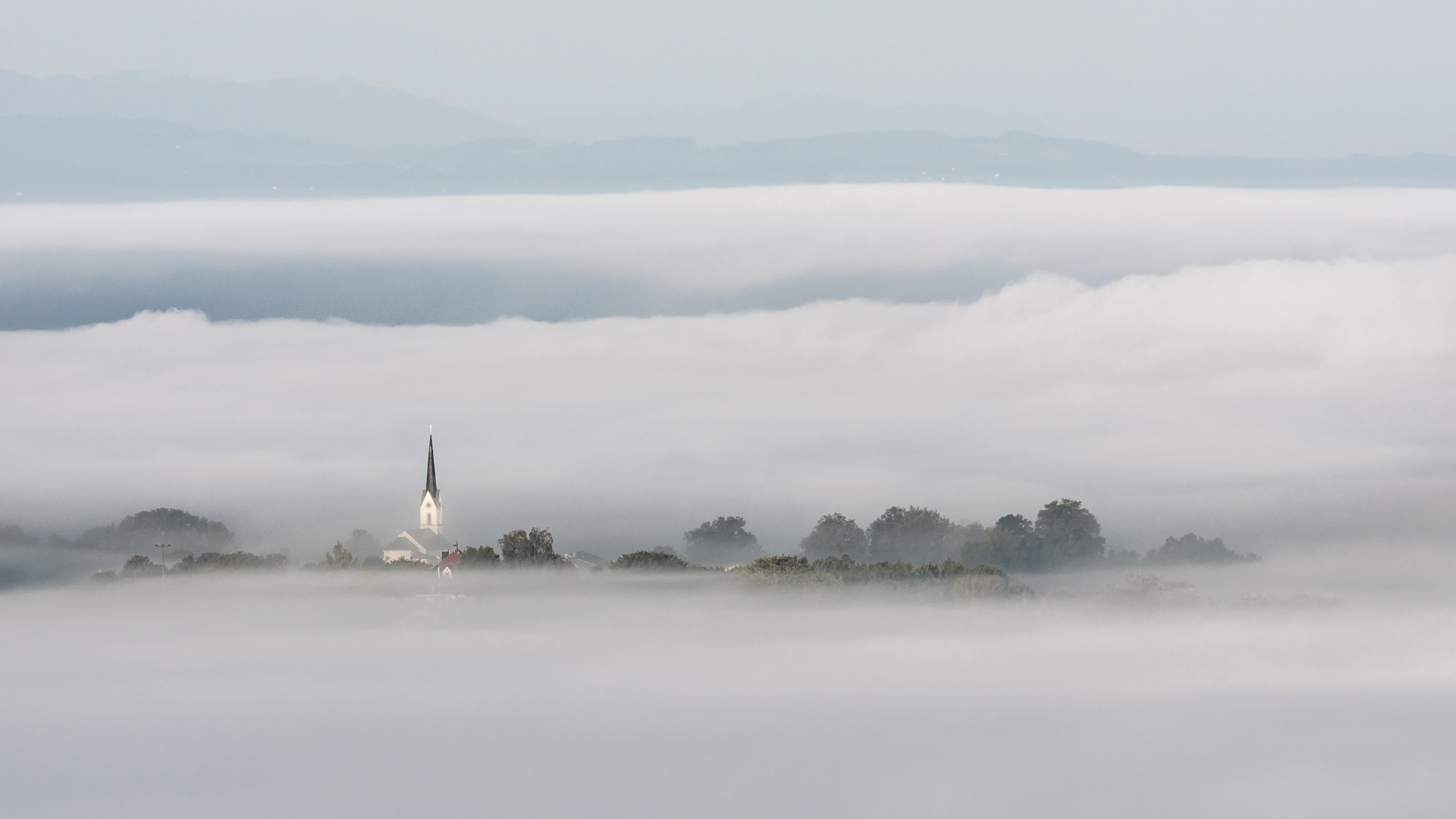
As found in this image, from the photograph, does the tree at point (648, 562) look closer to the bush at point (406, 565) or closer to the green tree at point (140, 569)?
the bush at point (406, 565)

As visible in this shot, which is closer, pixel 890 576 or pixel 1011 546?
pixel 890 576

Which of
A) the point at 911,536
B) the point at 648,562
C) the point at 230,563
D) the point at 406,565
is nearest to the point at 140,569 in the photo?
the point at 230,563

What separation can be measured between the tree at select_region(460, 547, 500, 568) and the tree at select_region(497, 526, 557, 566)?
193cm

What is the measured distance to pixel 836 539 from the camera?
170 metres

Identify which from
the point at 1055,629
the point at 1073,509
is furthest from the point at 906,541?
the point at 1055,629

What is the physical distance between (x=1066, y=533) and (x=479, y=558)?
202ft

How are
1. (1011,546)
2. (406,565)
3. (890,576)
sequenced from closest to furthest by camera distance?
(890,576) < (1011,546) < (406,565)

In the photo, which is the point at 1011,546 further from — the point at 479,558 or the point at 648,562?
the point at 479,558

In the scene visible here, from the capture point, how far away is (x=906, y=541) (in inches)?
6540

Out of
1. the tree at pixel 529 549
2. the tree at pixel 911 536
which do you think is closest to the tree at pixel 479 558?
the tree at pixel 529 549

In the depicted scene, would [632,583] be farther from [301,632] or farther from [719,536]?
[301,632]

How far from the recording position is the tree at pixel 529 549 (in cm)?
17625

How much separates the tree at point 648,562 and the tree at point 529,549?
8989 millimetres

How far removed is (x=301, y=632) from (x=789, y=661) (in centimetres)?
5889
